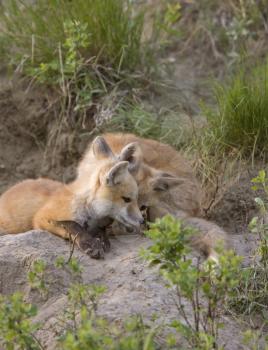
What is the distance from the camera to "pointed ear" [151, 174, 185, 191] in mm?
6141

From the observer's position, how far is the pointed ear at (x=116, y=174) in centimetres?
560

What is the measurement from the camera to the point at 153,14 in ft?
30.8

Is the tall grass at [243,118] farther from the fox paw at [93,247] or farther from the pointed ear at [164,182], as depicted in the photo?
the fox paw at [93,247]

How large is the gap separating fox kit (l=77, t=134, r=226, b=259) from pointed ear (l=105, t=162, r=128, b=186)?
32 centimetres

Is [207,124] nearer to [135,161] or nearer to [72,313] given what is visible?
[135,161]

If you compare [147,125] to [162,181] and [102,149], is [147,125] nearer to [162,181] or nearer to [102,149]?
[162,181]

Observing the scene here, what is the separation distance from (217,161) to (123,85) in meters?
1.61

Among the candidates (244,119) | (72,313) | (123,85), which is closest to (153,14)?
(123,85)

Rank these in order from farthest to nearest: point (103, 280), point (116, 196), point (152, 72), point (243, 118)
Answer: point (152, 72)
point (243, 118)
point (116, 196)
point (103, 280)

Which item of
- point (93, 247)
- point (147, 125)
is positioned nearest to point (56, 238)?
point (93, 247)

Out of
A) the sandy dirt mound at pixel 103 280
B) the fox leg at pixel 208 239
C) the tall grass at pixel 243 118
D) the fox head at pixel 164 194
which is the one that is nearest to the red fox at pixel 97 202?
the sandy dirt mound at pixel 103 280

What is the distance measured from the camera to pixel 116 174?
5641 millimetres

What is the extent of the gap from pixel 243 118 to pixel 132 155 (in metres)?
1.48

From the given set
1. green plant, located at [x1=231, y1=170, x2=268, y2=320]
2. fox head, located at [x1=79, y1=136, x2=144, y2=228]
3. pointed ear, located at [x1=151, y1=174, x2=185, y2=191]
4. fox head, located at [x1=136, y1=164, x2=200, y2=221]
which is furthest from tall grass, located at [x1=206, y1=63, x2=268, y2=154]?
green plant, located at [x1=231, y1=170, x2=268, y2=320]
